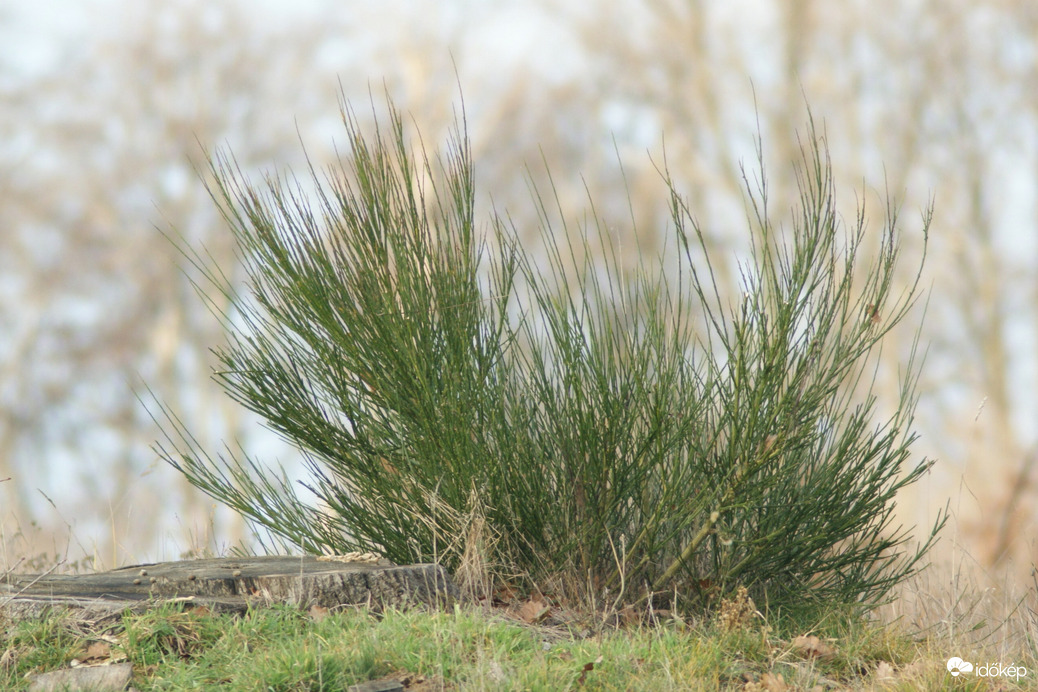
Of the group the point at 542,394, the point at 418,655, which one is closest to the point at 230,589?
the point at 418,655

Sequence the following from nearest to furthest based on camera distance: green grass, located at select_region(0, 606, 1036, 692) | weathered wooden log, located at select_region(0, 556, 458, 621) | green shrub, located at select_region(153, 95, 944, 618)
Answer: green grass, located at select_region(0, 606, 1036, 692) < weathered wooden log, located at select_region(0, 556, 458, 621) < green shrub, located at select_region(153, 95, 944, 618)

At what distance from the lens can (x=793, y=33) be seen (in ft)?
51.8

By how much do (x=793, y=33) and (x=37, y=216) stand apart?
14.5 m

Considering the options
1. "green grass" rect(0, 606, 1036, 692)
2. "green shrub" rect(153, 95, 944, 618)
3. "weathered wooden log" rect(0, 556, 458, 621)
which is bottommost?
"green grass" rect(0, 606, 1036, 692)

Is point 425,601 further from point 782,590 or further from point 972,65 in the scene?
point 972,65

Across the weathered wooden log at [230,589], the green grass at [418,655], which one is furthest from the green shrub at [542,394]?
the green grass at [418,655]

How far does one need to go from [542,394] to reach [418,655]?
154cm

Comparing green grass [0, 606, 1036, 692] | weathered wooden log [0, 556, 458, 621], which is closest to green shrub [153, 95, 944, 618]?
weathered wooden log [0, 556, 458, 621]

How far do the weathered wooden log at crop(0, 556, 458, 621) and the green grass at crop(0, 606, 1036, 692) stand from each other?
9 cm

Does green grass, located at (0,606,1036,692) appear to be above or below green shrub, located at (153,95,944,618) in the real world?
below

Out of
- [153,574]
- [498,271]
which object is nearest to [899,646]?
[498,271]

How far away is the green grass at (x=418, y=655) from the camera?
3322mm

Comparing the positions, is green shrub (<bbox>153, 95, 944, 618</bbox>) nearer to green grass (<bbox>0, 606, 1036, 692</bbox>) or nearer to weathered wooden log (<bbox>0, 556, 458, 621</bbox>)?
weathered wooden log (<bbox>0, 556, 458, 621</bbox>)

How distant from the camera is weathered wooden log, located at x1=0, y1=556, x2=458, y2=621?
370 cm
